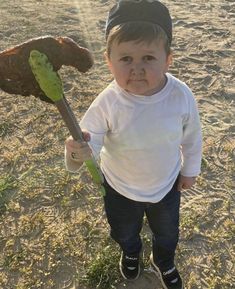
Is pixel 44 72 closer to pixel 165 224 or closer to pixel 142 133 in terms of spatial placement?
pixel 142 133

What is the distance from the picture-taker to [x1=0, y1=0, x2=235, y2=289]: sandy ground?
9.93 ft

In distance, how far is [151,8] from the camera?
1.85m

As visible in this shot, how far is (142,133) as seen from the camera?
2088mm

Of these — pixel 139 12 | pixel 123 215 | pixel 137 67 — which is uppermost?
pixel 139 12

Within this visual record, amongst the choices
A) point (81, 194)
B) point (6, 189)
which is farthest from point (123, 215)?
point (6, 189)

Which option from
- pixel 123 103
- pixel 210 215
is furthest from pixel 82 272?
pixel 123 103

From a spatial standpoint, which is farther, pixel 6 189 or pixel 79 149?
pixel 6 189

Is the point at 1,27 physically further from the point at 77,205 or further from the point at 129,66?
the point at 129,66

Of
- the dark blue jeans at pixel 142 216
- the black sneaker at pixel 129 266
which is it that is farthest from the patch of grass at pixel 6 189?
the dark blue jeans at pixel 142 216

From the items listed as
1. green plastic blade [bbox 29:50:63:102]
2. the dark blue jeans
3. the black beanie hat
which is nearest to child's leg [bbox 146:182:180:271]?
the dark blue jeans

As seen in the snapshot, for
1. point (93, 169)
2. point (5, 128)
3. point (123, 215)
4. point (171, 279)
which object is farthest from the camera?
point (5, 128)

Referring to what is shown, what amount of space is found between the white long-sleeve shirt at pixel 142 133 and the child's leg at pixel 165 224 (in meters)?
0.10

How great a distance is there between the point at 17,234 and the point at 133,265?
38.3 inches

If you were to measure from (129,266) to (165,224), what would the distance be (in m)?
0.55
